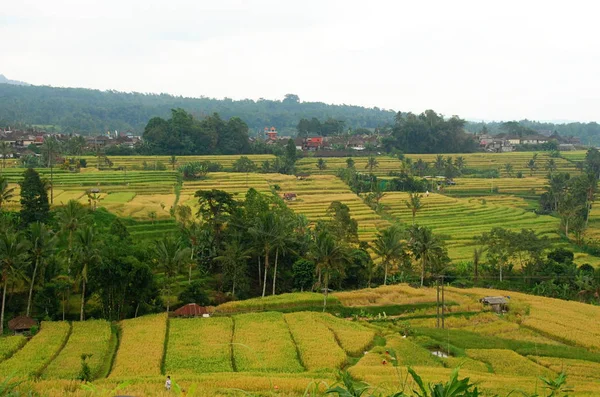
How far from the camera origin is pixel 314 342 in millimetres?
22391

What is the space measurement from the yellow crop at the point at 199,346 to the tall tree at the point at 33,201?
13.0 metres

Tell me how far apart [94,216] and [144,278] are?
1203 cm

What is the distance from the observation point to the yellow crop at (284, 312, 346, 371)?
20.1 meters

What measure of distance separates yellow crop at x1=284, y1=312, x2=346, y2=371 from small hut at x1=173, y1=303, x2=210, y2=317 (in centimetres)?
416

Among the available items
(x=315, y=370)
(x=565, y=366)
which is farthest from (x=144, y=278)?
(x=565, y=366)

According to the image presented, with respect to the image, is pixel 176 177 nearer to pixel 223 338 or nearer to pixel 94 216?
pixel 94 216

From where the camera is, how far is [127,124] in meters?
168

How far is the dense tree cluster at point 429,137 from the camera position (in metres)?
97.2

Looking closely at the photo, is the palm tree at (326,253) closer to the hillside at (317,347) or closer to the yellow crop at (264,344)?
the hillside at (317,347)

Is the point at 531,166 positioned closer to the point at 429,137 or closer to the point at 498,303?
the point at 429,137

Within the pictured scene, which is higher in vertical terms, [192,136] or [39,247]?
[192,136]

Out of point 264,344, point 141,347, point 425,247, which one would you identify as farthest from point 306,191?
point 141,347

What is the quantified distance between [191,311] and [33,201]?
13.4 m

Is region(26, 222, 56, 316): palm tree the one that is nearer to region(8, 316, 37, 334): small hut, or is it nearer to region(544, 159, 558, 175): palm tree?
region(8, 316, 37, 334): small hut
